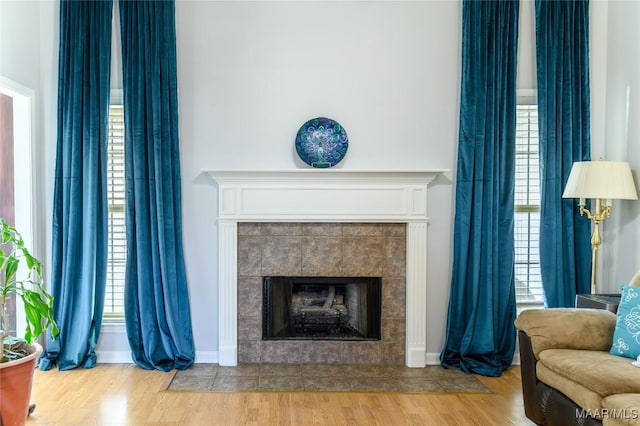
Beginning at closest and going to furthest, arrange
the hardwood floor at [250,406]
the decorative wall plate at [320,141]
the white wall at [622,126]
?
the hardwood floor at [250,406] → the white wall at [622,126] → the decorative wall plate at [320,141]

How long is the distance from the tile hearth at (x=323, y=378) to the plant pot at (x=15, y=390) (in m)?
1.00

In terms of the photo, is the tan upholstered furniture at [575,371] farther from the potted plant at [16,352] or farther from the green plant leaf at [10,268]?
the green plant leaf at [10,268]

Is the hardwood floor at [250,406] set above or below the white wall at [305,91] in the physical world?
below

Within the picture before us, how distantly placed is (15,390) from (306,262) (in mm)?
2168

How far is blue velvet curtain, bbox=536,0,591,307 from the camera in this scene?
4207 mm

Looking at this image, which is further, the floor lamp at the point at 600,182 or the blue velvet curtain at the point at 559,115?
the blue velvet curtain at the point at 559,115

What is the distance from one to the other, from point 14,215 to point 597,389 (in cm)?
418

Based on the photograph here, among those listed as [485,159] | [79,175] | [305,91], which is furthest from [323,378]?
[79,175]

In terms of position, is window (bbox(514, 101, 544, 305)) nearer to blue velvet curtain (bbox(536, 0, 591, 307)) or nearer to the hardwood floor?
blue velvet curtain (bbox(536, 0, 591, 307))

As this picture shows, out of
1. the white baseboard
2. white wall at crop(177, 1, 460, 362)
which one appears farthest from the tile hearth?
white wall at crop(177, 1, 460, 362)

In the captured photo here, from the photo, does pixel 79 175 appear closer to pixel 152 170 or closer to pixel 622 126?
pixel 152 170

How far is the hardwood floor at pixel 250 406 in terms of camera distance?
3207 millimetres

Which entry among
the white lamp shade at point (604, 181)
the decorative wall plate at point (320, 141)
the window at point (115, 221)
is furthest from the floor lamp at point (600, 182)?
the window at point (115, 221)

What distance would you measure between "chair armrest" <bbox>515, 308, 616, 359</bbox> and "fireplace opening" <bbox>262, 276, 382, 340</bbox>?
4.98ft
